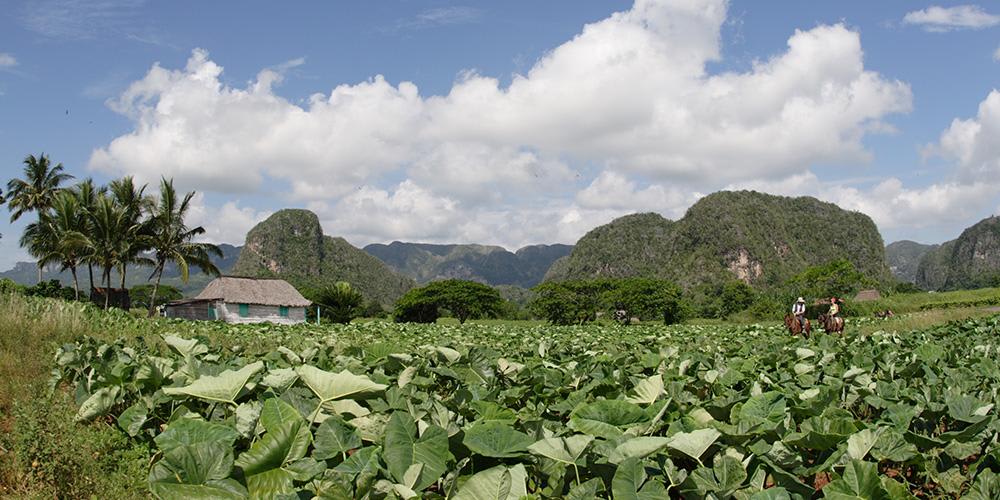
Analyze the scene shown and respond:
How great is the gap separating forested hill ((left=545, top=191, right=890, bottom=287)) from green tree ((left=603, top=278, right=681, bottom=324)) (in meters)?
64.6

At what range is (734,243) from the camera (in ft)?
351

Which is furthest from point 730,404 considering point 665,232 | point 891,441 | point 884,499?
point 665,232

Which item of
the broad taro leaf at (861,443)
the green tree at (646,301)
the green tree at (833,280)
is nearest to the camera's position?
the broad taro leaf at (861,443)

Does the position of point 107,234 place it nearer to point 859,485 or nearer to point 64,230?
point 64,230

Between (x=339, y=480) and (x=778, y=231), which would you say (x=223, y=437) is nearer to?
(x=339, y=480)

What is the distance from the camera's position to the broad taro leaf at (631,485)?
1604 millimetres

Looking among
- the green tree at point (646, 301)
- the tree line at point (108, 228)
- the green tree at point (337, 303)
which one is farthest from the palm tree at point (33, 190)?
the green tree at point (646, 301)

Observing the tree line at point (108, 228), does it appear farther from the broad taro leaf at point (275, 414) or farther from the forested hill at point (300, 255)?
the forested hill at point (300, 255)

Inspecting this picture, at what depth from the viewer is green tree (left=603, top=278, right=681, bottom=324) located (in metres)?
39.8

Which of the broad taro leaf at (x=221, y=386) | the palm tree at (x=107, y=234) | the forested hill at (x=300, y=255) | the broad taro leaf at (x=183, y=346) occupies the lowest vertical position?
the broad taro leaf at (x=221, y=386)

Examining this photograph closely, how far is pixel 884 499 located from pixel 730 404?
2.89 ft

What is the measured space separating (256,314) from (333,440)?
43649mm

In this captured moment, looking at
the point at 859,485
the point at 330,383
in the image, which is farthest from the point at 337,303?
the point at 859,485

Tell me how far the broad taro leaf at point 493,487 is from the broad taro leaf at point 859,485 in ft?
2.53
